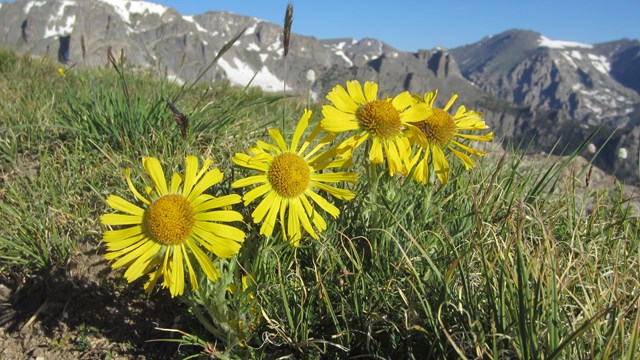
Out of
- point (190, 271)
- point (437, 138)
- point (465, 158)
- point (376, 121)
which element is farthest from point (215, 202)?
point (465, 158)

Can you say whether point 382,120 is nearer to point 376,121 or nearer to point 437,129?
point 376,121

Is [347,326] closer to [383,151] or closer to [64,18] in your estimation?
[383,151]

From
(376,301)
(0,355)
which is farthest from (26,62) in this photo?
(376,301)

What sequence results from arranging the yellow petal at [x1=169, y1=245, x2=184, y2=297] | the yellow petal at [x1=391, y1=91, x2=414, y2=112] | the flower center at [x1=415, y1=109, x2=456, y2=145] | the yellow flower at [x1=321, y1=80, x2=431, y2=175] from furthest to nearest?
the flower center at [x1=415, y1=109, x2=456, y2=145]
the yellow petal at [x1=391, y1=91, x2=414, y2=112]
the yellow flower at [x1=321, y1=80, x2=431, y2=175]
the yellow petal at [x1=169, y1=245, x2=184, y2=297]

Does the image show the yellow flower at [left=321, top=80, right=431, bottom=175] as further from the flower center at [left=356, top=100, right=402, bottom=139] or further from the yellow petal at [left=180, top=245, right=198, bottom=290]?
the yellow petal at [left=180, top=245, right=198, bottom=290]

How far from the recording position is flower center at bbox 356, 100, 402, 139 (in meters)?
2.20

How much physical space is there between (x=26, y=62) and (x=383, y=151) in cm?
701

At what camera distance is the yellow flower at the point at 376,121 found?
6.97 feet

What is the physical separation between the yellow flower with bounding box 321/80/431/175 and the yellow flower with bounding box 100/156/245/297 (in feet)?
2.09

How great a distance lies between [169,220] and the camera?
1.83 meters

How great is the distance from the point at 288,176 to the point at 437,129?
84cm

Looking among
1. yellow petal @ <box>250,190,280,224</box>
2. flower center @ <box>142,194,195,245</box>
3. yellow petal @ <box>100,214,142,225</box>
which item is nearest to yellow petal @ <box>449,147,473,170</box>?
yellow petal @ <box>250,190,280,224</box>

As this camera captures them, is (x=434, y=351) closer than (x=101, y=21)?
Yes

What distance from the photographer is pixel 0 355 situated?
7.97 feet
